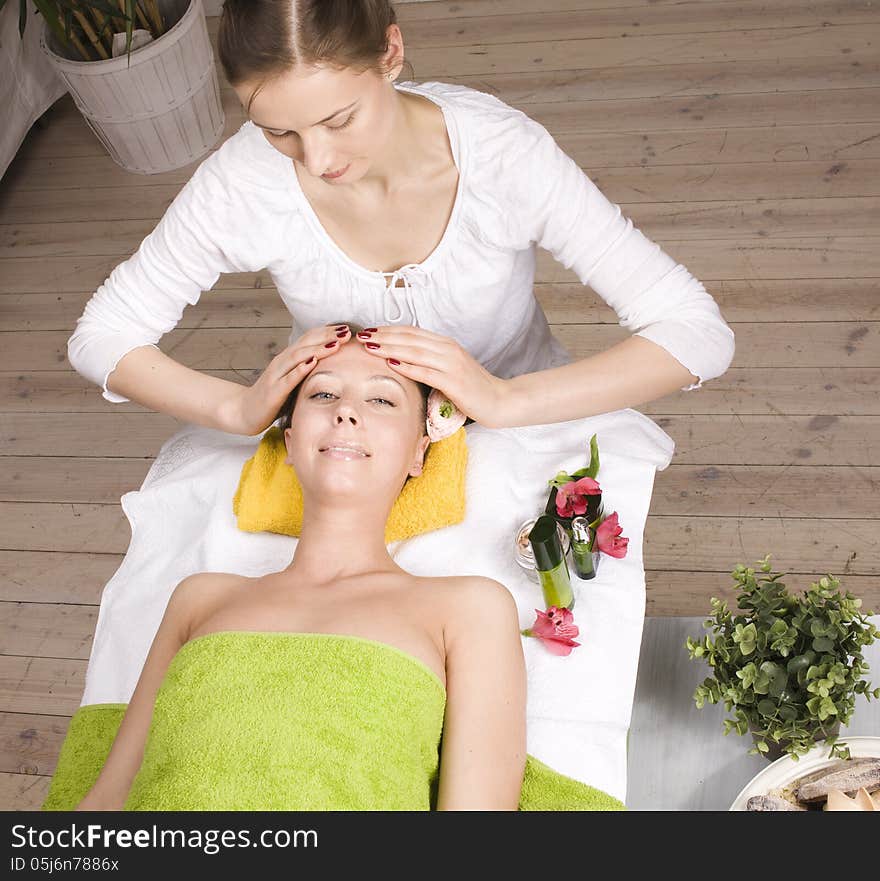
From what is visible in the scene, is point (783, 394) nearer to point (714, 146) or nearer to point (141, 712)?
point (714, 146)

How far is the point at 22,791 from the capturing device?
2141 mm

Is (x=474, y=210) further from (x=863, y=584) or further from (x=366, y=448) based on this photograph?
(x=863, y=584)

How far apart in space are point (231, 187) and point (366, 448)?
1.41ft

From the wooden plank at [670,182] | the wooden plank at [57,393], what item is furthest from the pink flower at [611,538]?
the wooden plank at [670,182]

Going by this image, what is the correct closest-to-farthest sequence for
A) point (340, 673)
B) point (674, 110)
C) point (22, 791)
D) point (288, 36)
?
point (288, 36) → point (340, 673) → point (22, 791) → point (674, 110)

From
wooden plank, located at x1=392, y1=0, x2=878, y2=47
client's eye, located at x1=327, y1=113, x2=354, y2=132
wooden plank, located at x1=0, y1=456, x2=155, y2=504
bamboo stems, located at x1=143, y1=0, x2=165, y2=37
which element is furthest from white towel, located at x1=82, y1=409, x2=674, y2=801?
wooden plank, located at x1=392, y1=0, x2=878, y2=47

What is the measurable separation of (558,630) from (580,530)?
15 cm

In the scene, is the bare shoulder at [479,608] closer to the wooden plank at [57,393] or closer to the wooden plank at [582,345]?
the wooden plank at [582,345]

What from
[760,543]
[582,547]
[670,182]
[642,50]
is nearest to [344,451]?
[582,547]

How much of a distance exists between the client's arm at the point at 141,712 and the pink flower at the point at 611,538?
1.95 ft

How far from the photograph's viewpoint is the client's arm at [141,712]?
4.43ft

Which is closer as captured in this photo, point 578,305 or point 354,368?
point 354,368

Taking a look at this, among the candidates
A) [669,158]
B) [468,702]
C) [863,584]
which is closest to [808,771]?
[468,702]
